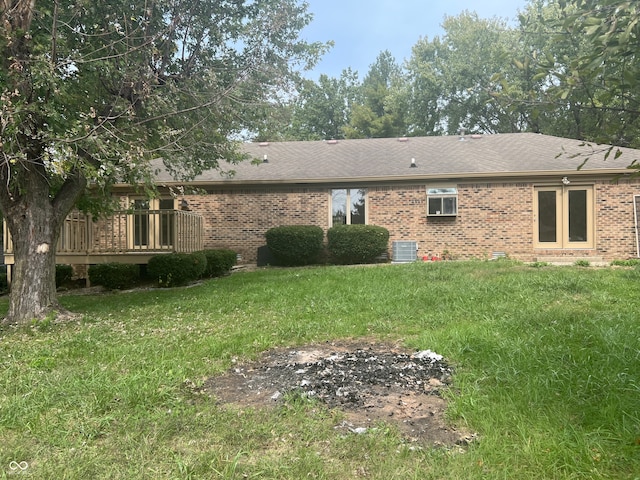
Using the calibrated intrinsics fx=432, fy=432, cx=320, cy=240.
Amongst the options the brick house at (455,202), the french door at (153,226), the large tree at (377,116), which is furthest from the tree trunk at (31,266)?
the large tree at (377,116)

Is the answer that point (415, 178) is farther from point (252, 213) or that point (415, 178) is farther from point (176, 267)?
point (176, 267)

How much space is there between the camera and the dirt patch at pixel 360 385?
106 inches

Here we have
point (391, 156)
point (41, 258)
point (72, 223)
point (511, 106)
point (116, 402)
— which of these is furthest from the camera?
point (391, 156)

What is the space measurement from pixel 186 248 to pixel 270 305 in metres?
5.54

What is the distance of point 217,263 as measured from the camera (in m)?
11.0

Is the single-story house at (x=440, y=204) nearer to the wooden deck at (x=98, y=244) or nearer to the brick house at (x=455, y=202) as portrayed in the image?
the brick house at (x=455, y=202)

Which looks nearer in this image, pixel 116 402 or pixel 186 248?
pixel 116 402

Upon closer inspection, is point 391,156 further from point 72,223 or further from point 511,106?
point 511,106

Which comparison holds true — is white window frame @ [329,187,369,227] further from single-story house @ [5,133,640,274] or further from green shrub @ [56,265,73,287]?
green shrub @ [56,265,73,287]

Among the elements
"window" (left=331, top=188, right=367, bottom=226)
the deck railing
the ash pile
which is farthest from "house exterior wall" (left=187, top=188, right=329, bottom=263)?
the ash pile

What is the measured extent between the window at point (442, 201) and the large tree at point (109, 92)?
6.48m

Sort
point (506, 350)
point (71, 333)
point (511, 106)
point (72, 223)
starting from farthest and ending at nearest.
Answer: point (72, 223) < point (71, 333) < point (506, 350) < point (511, 106)

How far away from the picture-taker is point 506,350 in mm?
3775

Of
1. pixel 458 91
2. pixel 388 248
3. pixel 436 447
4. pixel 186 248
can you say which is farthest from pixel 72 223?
pixel 458 91
